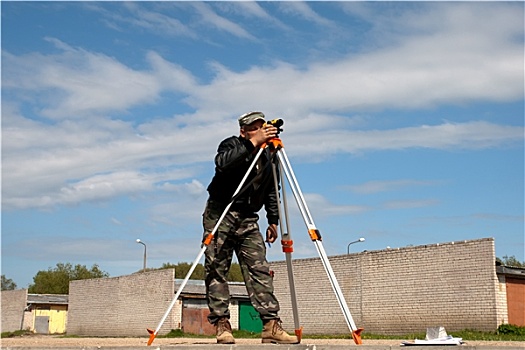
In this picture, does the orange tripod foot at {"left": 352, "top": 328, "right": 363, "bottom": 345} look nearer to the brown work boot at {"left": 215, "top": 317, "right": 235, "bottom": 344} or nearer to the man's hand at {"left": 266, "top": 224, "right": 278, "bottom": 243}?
the brown work boot at {"left": 215, "top": 317, "right": 235, "bottom": 344}

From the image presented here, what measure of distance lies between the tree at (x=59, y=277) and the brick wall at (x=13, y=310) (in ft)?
54.5

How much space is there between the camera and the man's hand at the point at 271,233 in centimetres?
650

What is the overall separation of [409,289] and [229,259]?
836 inches

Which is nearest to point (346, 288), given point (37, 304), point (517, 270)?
point (517, 270)

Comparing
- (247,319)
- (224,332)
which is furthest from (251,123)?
(247,319)

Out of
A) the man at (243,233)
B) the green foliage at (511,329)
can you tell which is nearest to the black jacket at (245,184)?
the man at (243,233)

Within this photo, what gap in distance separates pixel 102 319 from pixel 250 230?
39020 mm

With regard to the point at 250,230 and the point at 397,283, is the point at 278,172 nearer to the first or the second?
the point at 250,230

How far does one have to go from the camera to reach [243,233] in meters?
6.23

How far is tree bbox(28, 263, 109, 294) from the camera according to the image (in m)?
73.6

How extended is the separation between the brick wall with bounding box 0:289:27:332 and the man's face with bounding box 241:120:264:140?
49.1 metres

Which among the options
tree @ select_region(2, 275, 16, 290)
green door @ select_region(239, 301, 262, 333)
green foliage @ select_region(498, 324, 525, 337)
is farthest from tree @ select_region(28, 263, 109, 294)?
green foliage @ select_region(498, 324, 525, 337)

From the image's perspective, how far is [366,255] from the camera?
93.6ft

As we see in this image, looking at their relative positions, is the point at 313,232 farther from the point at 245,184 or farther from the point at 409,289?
the point at 409,289
